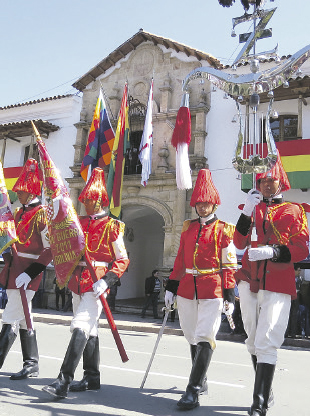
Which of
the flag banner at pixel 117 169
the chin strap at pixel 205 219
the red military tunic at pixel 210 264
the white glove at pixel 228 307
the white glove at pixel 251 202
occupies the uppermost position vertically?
the flag banner at pixel 117 169

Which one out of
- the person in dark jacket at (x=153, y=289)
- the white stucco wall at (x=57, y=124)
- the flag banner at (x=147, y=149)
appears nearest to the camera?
the person in dark jacket at (x=153, y=289)

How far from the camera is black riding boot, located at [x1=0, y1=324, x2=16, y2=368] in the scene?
4613 mm

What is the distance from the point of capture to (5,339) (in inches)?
182

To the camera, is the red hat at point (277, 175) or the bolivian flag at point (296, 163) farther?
the bolivian flag at point (296, 163)

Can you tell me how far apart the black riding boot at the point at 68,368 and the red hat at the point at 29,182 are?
185cm

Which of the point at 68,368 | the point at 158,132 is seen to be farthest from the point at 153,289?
the point at 68,368

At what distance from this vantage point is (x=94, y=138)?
16266mm

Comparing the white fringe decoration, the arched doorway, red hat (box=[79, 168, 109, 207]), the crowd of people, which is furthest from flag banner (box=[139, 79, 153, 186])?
red hat (box=[79, 168, 109, 207])

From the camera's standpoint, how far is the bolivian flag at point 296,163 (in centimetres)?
1330

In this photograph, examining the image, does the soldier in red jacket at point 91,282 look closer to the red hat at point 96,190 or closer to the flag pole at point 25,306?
the red hat at point 96,190

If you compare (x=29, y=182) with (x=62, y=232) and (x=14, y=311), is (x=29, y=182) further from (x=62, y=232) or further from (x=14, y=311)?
(x=14, y=311)

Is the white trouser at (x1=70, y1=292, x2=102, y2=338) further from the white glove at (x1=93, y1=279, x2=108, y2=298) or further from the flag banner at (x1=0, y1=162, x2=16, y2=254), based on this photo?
the flag banner at (x1=0, y1=162, x2=16, y2=254)

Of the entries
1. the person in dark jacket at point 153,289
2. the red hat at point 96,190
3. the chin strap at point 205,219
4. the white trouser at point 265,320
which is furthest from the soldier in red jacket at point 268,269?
the person in dark jacket at point 153,289

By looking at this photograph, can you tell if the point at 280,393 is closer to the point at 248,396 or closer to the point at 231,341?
the point at 248,396
